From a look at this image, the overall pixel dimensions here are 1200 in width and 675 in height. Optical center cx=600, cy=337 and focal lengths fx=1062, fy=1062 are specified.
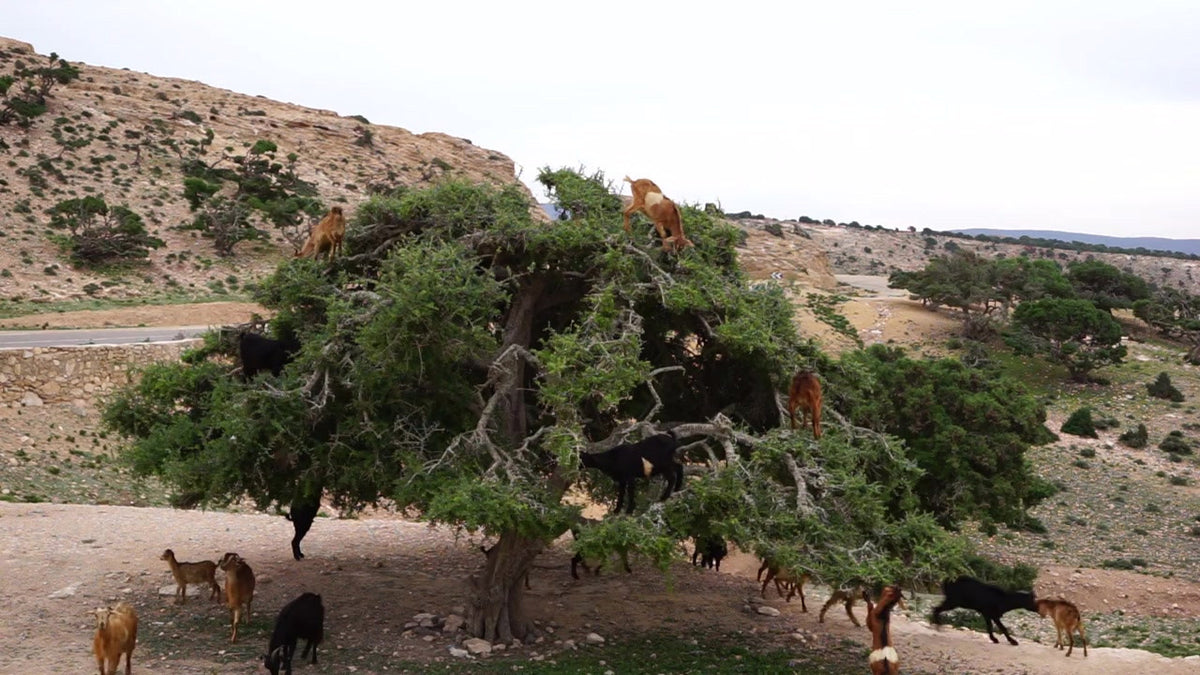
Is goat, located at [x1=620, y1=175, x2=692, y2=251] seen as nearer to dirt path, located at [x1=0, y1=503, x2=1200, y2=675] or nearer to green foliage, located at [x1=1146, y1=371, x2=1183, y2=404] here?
dirt path, located at [x1=0, y1=503, x2=1200, y2=675]

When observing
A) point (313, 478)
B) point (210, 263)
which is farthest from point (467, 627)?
point (210, 263)

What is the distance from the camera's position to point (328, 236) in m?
11.6

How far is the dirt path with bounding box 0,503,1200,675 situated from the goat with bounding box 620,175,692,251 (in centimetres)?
446

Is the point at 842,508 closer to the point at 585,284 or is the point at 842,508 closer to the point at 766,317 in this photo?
the point at 766,317

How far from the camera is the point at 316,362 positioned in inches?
411

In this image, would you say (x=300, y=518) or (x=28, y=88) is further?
(x=28, y=88)

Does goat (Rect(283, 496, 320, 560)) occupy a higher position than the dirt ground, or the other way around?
goat (Rect(283, 496, 320, 560))

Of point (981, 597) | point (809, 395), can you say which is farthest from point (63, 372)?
point (981, 597)

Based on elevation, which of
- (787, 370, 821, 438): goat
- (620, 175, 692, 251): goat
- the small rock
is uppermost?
(620, 175, 692, 251): goat

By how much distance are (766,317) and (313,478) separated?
513cm

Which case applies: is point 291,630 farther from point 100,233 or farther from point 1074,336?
point 1074,336

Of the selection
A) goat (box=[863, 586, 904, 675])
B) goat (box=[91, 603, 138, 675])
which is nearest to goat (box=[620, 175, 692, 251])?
goat (box=[863, 586, 904, 675])

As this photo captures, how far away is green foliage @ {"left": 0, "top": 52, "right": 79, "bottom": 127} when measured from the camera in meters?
49.7

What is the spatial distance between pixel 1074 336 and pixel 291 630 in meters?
36.6
